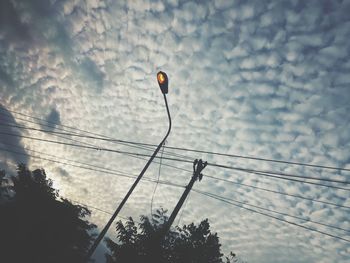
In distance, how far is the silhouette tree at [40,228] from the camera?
A: 18.5 metres

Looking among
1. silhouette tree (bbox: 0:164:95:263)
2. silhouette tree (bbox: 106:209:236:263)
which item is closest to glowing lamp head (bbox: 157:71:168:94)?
silhouette tree (bbox: 106:209:236:263)

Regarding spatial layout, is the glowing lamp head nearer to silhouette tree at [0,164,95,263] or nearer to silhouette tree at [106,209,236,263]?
silhouette tree at [106,209,236,263]

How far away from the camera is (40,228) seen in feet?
65.2

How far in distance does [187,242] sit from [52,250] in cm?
1298

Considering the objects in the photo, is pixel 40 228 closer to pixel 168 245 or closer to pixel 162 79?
pixel 168 245

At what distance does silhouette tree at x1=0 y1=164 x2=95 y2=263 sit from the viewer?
18531 mm

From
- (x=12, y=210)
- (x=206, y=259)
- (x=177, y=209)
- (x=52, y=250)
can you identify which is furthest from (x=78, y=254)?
(x=177, y=209)

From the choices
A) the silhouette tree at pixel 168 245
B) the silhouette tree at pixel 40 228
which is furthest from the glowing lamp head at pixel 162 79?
the silhouette tree at pixel 40 228

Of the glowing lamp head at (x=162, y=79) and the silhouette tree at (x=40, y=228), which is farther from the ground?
the glowing lamp head at (x=162, y=79)

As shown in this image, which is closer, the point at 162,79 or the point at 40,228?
the point at 162,79

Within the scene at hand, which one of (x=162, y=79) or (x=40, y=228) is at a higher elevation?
(x=162, y=79)

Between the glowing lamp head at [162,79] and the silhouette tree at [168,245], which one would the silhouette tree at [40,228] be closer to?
the silhouette tree at [168,245]

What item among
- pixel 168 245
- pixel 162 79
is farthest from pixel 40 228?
pixel 162 79

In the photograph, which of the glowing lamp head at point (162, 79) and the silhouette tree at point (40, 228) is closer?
the glowing lamp head at point (162, 79)
